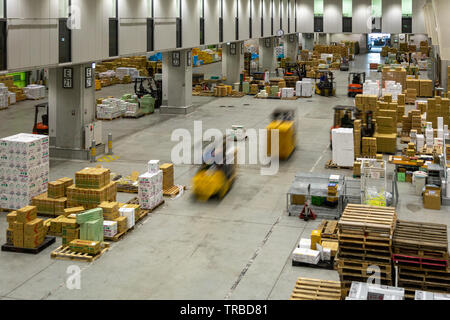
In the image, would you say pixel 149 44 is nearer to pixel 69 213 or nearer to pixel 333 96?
pixel 69 213

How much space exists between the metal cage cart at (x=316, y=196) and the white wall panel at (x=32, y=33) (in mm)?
8262

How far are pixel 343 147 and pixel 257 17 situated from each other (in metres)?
26.3

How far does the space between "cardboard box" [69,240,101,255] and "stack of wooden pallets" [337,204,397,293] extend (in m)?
5.34

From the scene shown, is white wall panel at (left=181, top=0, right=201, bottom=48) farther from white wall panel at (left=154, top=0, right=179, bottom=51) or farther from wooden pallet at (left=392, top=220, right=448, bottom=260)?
wooden pallet at (left=392, top=220, right=448, bottom=260)

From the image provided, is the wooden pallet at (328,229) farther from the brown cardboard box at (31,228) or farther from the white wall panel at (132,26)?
the white wall panel at (132,26)

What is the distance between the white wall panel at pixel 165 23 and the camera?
27.0m

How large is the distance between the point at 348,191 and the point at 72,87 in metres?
10.4

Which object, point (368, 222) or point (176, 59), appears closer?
point (368, 222)

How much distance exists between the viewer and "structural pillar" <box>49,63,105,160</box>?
21.6 meters

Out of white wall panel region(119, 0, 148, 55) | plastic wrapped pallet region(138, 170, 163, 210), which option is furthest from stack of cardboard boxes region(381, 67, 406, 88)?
plastic wrapped pallet region(138, 170, 163, 210)

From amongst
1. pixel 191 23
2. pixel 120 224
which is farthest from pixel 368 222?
pixel 191 23

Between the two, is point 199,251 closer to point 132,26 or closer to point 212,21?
point 132,26

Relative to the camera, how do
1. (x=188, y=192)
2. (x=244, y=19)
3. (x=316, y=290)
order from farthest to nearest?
(x=244, y=19), (x=188, y=192), (x=316, y=290)

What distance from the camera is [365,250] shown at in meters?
11.2
